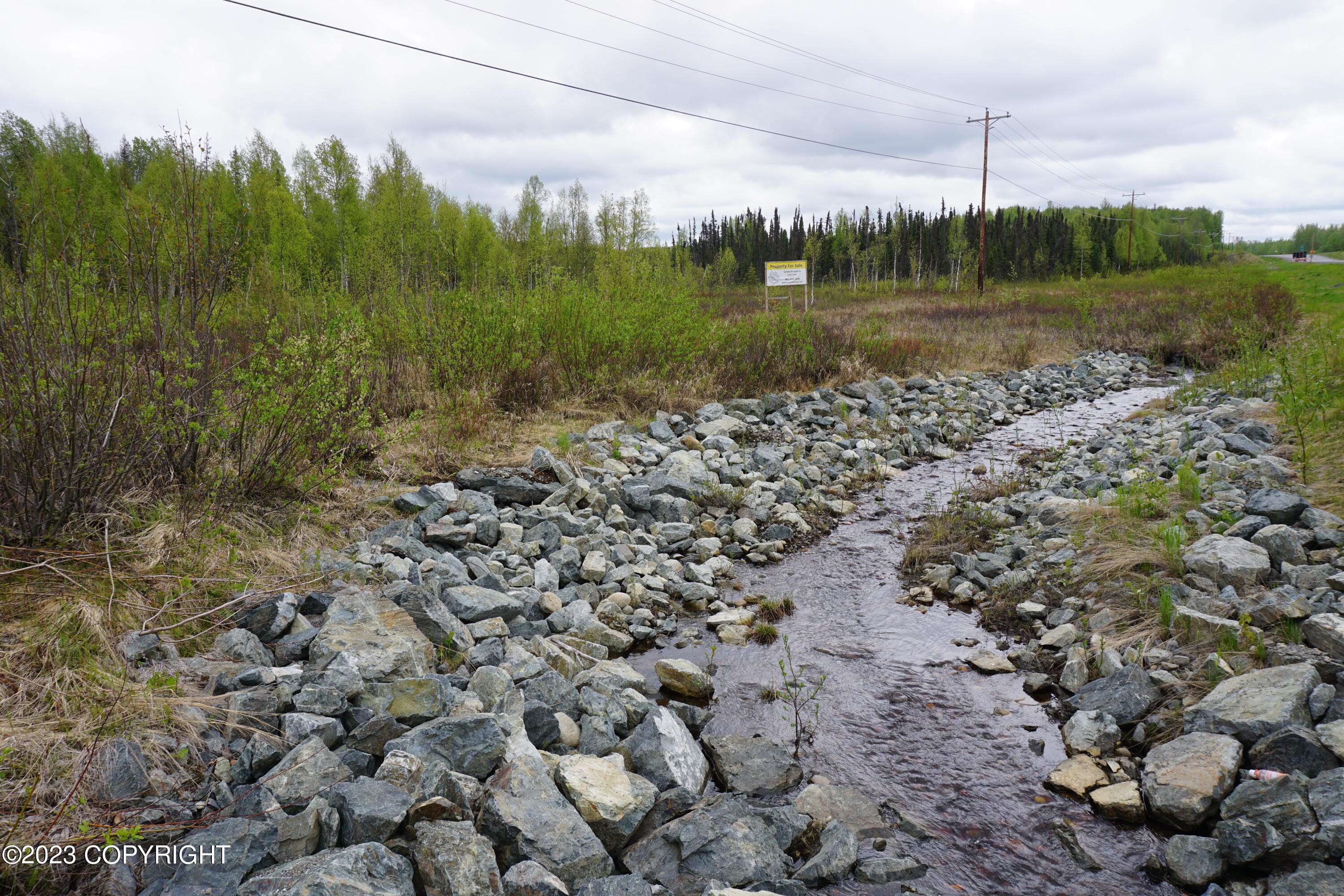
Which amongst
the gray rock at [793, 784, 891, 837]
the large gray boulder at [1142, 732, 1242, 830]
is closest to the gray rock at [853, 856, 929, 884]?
the gray rock at [793, 784, 891, 837]

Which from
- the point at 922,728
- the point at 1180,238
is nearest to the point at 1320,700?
the point at 922,728

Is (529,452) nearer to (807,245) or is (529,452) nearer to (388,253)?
(388,253)

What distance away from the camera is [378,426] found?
677cm

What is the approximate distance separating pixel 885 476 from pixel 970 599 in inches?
131

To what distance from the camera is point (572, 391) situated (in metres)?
8.93

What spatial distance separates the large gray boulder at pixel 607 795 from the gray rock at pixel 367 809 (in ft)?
2.15

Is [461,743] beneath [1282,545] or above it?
beneath

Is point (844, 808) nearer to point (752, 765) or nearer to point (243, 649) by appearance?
point (752, 765)

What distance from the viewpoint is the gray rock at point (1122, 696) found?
345 cm

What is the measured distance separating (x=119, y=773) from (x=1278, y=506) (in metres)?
6.07

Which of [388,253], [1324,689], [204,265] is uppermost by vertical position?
[388,253]

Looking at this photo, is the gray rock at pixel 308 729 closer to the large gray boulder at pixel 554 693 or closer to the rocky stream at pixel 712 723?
the rocky stream at pixel 712 723

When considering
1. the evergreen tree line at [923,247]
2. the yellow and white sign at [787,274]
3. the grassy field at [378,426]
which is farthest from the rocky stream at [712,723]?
the evergreen tree line at [923,247]

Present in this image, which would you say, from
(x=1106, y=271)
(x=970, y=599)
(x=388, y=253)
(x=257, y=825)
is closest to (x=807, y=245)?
(x=1106, y=271)
